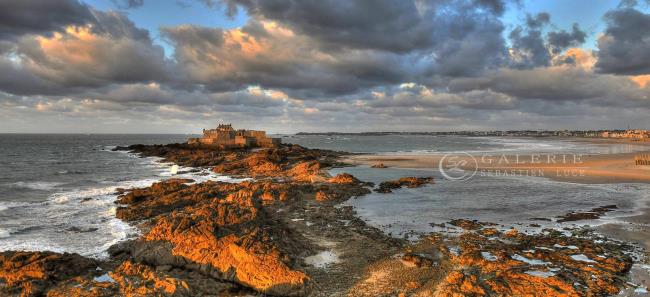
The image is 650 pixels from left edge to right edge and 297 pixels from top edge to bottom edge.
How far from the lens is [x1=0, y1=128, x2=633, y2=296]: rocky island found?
9.33 metres

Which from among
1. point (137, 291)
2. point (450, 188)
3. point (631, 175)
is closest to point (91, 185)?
point (137, 291)

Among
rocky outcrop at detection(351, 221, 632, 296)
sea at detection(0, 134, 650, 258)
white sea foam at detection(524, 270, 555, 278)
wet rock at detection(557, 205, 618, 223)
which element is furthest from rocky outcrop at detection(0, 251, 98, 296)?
wet rock at detection(557, 205, 618, 223)

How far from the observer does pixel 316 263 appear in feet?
36.8

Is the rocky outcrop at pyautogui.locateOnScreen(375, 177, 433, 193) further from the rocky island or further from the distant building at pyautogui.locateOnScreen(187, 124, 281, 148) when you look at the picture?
the distant building at pyautogui.locateOnScreen(187, 124, 281, 148)

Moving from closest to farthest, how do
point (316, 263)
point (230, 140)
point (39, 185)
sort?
1. point (316, 263)
2. point (39, 185)
3. point (230, 140)

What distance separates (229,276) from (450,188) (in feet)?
65.1

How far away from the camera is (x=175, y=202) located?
65.9 feet

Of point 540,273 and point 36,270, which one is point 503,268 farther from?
point 36,270

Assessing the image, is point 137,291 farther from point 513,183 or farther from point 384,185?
point 513,183

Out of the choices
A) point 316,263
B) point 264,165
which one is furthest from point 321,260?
point 264,165

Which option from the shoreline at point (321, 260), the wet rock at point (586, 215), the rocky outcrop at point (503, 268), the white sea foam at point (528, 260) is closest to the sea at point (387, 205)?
the wet rock at point (586, 215)

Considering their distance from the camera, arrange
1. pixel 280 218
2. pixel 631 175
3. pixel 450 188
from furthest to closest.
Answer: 1. pixel 631 175
2. pixel 450 188
3. pixel 280 218

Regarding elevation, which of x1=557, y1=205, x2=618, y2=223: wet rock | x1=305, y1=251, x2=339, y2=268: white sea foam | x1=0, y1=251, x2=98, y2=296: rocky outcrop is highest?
x1=0, y1=251, x2=98, y2=296: rocky outcrop

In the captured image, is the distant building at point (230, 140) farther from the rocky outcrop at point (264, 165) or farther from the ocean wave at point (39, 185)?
the ocean wave at point (39, 185)
